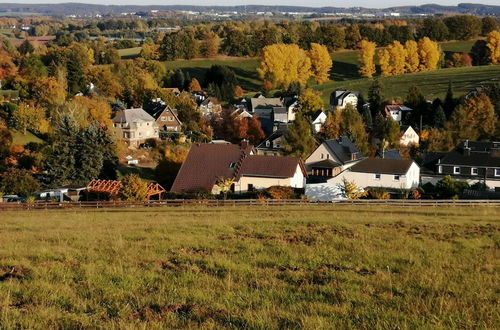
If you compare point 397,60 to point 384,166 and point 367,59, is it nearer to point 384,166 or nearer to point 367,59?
point 367,59

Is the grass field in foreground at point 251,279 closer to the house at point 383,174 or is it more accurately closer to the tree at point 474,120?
the house at point 383,174

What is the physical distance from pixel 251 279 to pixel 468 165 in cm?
5013

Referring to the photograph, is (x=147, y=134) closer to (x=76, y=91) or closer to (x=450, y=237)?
(x=76, y=91)

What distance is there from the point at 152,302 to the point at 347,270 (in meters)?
4.63

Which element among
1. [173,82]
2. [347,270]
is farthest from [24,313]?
[173,82]

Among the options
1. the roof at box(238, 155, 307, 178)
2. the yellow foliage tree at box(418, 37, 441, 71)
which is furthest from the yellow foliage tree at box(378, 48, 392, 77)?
the roof at box(238, 155, 307, 178)

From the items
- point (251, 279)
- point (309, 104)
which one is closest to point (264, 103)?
point (309, 104)

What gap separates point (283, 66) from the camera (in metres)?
133

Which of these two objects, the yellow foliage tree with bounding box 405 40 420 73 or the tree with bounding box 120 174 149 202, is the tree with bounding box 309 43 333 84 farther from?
the tree with bounding box 120 174 149 202

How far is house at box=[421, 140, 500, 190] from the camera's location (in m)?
55.4

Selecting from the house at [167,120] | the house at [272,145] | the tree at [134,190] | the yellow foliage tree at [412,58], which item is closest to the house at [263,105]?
the house at [167,120]

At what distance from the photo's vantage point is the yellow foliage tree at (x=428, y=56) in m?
142

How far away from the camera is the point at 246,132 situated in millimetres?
85438

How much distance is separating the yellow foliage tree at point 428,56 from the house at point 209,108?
61580mm
